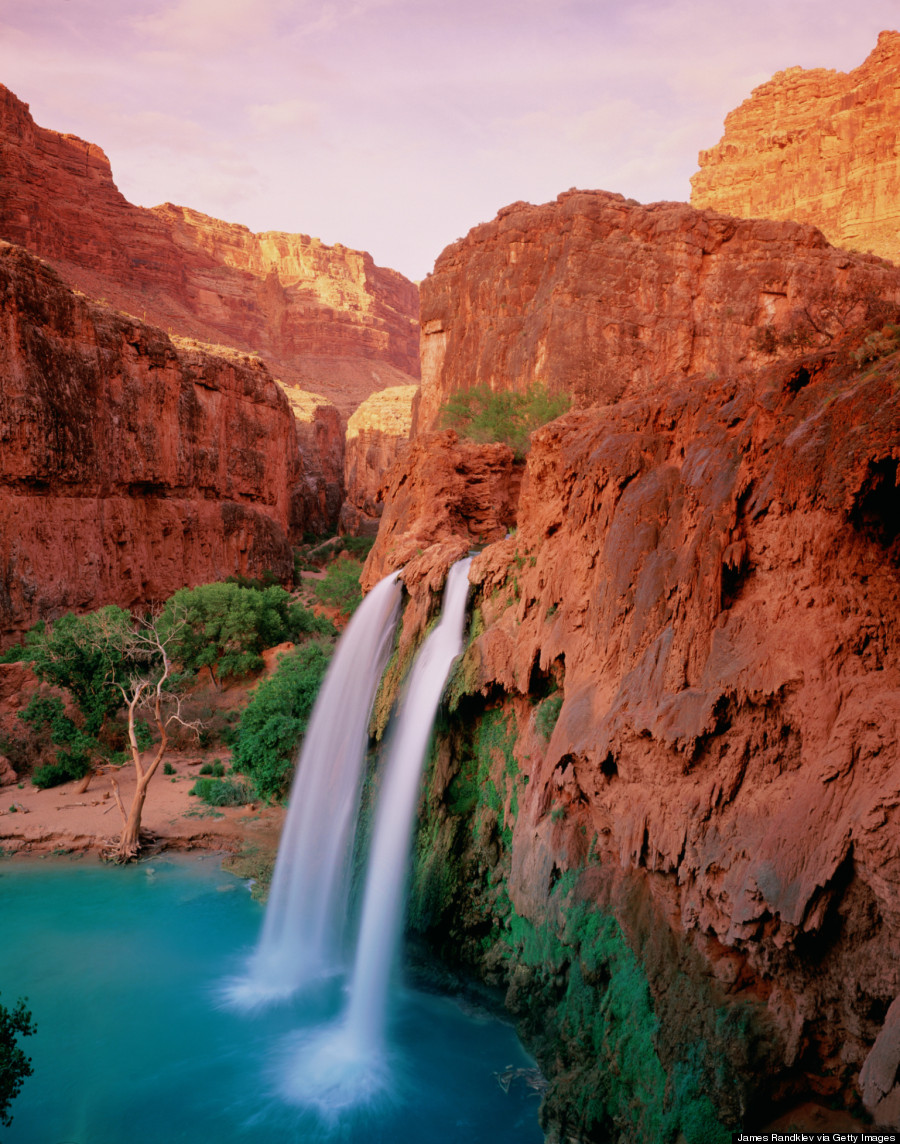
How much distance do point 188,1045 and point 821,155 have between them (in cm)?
6921

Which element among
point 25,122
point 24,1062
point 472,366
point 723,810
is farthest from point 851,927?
point 25,122

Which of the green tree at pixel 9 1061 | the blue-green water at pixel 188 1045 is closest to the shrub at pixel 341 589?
the blue-green water at pixel 188 1045

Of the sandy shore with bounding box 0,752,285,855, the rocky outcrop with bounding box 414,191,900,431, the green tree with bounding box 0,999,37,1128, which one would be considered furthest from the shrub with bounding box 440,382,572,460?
the green tree with bounding box 0,999,37,1128

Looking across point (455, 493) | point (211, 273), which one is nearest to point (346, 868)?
point (455, 493)

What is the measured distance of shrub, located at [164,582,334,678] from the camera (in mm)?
30703

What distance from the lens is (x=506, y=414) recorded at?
95.7 ft

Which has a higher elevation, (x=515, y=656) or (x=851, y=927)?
(x=515, y=656)

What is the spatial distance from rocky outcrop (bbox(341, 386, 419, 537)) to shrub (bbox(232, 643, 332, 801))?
143ft

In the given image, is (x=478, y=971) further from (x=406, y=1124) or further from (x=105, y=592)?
(x=105, y=592)

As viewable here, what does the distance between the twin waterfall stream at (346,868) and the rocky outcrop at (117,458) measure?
73.8 ft

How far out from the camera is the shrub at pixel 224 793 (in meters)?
21.1

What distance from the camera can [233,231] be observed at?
11106 cm

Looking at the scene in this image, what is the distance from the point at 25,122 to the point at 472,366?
62.4 metres

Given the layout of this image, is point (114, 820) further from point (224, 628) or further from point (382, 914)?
point (224, 628)
